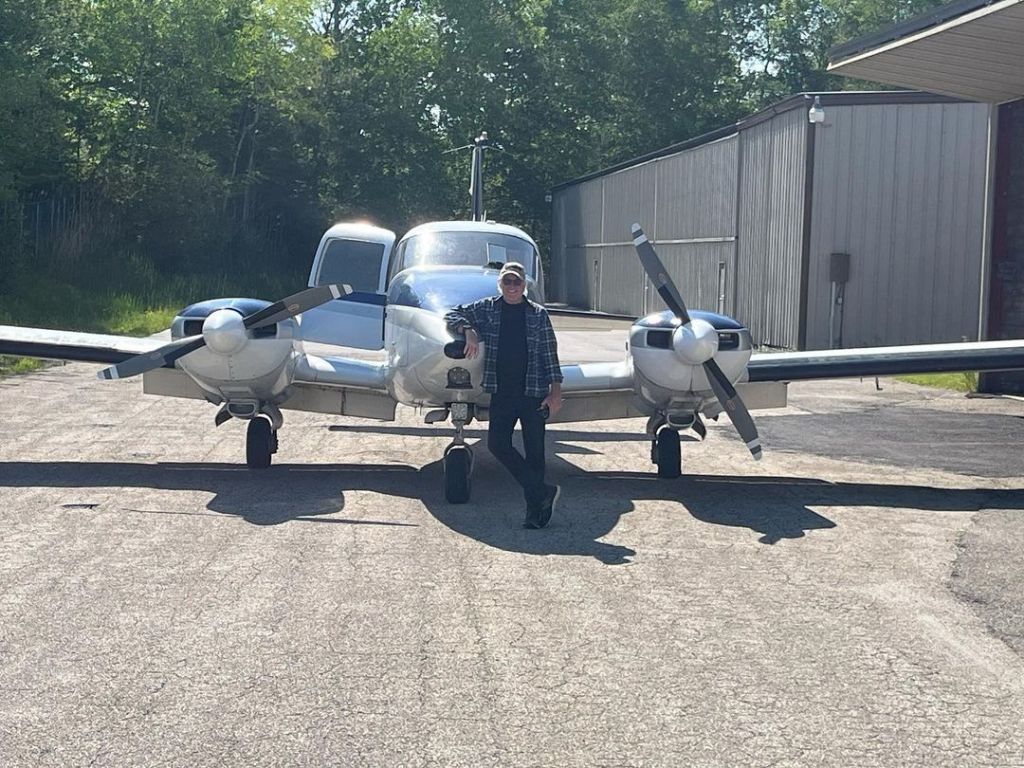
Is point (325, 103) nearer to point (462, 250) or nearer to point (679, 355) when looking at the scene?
point (462, 250)

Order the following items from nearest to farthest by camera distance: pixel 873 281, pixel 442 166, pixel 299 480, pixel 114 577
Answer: pixel 114 577 < pixel 299 480 < pixel 873 281 < pixel 442 166

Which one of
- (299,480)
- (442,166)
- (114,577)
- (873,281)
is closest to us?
(114,577)

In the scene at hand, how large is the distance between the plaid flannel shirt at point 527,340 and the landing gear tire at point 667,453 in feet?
6.84

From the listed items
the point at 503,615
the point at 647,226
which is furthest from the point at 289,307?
the point at 647,226

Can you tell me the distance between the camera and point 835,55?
65.1 feet

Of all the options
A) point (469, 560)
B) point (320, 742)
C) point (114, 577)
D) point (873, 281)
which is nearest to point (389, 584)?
point (469, 560)

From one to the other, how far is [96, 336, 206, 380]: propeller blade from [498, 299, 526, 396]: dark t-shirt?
3.02m

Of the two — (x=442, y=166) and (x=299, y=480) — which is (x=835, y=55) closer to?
(x=299, y=480)

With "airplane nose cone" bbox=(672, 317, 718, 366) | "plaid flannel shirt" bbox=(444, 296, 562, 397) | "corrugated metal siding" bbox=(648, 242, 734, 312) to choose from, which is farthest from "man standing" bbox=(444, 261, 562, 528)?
"corrugated metal siding" bbox=(648, 242, 734, 312)

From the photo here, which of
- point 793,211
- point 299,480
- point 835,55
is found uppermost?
point 835,55

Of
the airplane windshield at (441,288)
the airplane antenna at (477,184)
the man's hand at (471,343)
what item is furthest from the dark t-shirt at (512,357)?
the airplane antenna at (477,184)

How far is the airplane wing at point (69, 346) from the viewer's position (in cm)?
1175

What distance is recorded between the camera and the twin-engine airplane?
1045 centimetres

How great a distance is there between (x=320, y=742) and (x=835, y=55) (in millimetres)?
17166
